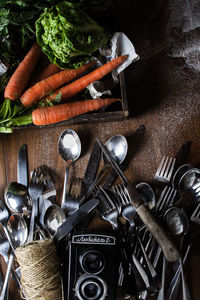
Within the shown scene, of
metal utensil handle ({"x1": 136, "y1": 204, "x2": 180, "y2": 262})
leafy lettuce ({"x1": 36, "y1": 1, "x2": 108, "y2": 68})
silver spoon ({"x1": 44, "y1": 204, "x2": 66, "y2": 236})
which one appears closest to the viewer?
metal utensil handle ({"x1": 136, "y1": 204, "x2": 180, "y2": 262})

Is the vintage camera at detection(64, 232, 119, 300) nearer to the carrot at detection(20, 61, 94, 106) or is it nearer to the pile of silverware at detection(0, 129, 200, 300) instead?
the pile of silverware at detection(0, 129, 200, 300)

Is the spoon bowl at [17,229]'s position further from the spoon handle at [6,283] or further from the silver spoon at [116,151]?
the silver spoon at [116,151]

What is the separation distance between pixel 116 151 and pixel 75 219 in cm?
31

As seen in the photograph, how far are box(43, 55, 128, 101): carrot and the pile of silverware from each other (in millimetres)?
Answer: 161

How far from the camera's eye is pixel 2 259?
4.09 ft

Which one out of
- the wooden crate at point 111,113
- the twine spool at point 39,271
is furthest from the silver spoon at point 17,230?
the wooden crate at point 111,113

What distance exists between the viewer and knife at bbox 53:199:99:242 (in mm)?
1120

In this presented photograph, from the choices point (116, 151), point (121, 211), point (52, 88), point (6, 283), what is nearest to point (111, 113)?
point (116, 151)

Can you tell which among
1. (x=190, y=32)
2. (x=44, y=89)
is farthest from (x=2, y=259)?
(x=190, y=32)

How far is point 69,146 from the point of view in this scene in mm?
1257

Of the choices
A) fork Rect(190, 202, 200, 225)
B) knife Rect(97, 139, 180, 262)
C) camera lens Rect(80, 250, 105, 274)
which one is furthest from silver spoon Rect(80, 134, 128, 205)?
fork Rect(190, 202, 200, 225)

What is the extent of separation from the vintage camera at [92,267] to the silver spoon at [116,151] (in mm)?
193

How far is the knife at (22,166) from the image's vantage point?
4.21ft

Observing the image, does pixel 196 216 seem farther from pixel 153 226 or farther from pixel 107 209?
pixel 107 209
